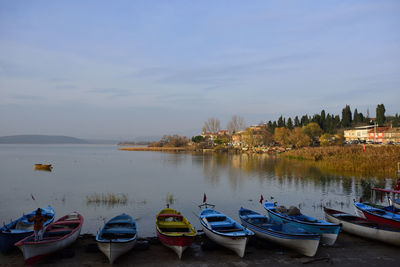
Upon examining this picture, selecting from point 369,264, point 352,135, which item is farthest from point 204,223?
point 352,135

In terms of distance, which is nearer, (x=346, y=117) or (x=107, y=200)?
(x=107, y=200)

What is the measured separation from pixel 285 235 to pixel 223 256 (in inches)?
113

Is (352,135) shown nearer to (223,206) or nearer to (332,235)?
(223,206)

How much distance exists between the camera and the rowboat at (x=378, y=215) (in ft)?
51.0

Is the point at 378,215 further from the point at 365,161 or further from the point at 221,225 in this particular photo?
the point at 365,161

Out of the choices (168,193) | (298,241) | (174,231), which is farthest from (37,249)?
(168,193)

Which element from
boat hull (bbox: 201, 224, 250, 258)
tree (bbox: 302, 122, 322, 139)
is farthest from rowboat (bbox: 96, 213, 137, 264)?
tree (bbox: 302, 122, 322, 139)

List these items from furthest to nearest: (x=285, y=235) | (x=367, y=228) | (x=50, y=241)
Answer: (x=367, y=228)
(x=285, y=235)
(x=50, y=241)

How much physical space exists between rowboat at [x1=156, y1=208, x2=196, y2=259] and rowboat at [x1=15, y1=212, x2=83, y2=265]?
4.02 metres

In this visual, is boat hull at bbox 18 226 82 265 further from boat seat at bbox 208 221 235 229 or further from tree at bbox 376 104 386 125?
tree at bbox 376 104 386 125

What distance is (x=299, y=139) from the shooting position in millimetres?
90875

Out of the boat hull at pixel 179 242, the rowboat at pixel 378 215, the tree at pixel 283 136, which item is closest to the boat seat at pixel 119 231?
the boat hull at pixel 179 242

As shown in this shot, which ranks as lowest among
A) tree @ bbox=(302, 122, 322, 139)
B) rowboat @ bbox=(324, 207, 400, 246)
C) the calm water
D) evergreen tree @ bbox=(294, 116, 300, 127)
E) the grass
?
the calm water

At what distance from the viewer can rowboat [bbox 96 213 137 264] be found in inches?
473
